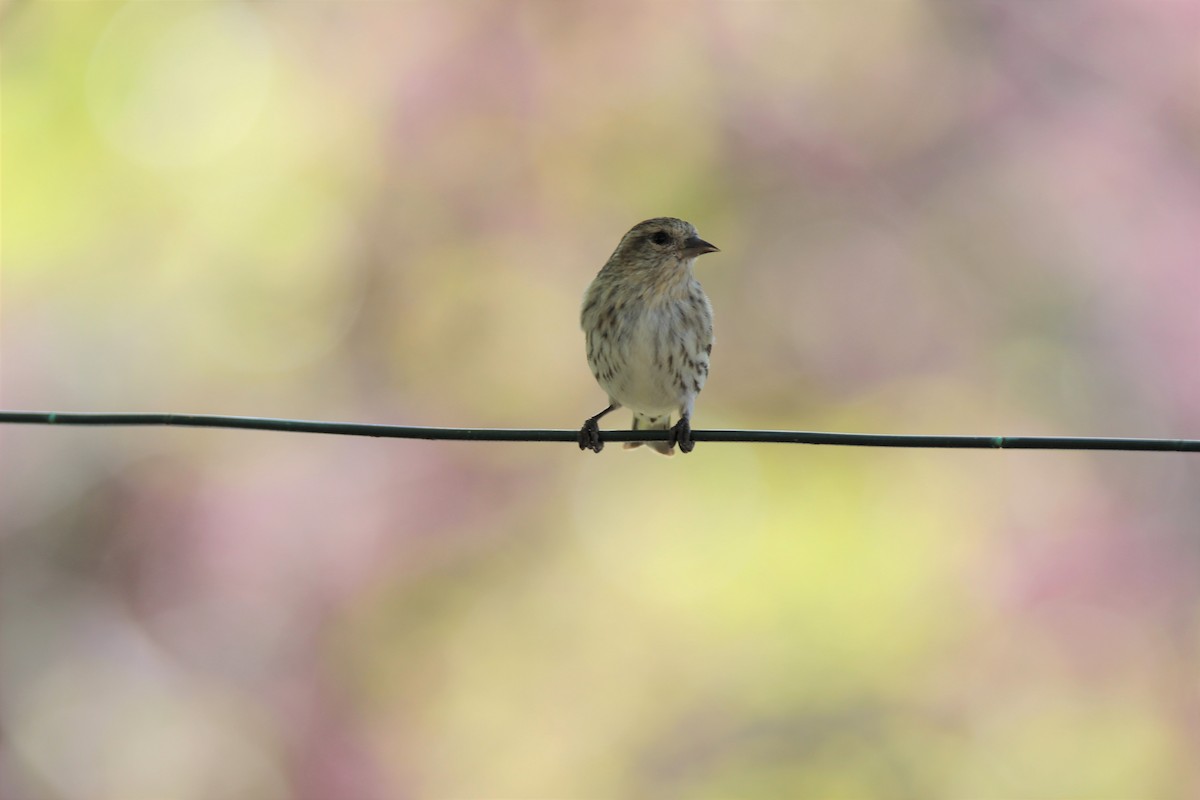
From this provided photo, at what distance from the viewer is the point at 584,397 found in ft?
25.2

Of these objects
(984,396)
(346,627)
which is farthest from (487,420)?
(984,396)

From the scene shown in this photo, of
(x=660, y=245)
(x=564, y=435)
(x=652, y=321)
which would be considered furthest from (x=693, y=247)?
(x=564, y=435)

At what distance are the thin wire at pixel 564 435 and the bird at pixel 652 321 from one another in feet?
6.15

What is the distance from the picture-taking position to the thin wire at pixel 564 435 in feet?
10.6

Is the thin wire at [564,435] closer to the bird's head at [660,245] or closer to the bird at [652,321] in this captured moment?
the bird at [652,321]

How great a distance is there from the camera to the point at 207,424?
3.45 metres

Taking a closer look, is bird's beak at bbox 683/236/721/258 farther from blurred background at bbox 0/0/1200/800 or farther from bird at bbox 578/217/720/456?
blurred background at bbox 0/0/1200/800

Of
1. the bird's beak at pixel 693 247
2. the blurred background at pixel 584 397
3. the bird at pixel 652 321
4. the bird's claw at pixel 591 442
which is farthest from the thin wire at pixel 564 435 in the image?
the blurred background at pixel 584 397

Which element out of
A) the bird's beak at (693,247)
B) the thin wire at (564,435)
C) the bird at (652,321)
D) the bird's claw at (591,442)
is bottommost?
the thin wire at (564,435)

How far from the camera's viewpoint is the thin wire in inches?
127

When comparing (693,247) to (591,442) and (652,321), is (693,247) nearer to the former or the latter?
(652,321)

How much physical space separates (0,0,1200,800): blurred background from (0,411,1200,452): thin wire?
339cm

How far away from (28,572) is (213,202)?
94.3 inches

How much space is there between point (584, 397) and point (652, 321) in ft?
7.35
